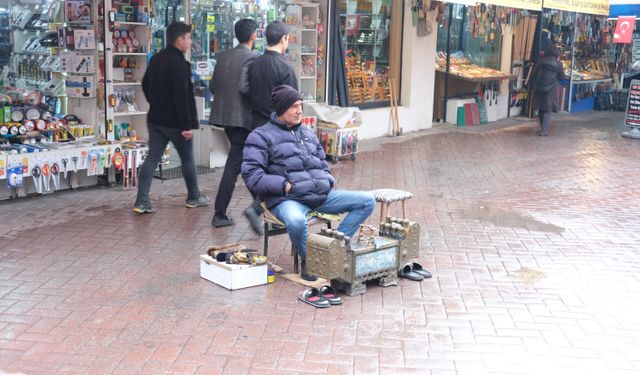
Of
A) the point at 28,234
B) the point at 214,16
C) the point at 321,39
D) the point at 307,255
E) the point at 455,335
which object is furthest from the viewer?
the point at 321,39

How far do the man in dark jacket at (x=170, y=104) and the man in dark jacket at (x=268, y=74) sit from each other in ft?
2.70

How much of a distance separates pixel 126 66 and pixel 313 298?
4791 millimetres

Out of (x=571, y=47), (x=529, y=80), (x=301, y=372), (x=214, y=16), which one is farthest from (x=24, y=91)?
(x=571, y=47)

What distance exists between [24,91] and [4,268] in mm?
2987

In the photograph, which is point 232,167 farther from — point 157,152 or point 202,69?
point 202,69

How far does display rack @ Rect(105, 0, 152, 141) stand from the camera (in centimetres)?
851

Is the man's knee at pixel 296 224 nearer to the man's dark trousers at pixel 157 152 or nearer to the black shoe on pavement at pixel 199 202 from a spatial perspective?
the man's dark trousers at pixel 157 152

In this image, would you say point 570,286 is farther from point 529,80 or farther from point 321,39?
point 529,80

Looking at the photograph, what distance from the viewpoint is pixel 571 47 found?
60.1 ft

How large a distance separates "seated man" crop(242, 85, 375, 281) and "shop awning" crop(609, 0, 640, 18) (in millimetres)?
9702

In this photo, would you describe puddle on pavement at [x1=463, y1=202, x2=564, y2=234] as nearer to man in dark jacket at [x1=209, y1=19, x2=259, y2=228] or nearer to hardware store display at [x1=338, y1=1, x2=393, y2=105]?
man in dark jacket at [x1=209, y1=19, x2=259, y2=228]

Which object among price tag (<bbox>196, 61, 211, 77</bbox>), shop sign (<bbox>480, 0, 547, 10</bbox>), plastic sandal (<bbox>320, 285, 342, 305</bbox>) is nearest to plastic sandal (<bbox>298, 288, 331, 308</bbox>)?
plastic sandal (<bbox>320, 285, 342, 305</bbox>)

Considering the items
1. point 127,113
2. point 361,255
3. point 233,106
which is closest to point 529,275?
point 361,255

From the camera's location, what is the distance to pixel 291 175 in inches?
221
